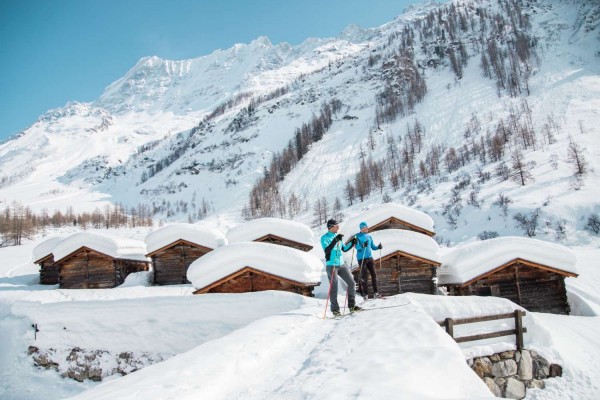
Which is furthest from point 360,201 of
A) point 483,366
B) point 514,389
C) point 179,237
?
point 483,366

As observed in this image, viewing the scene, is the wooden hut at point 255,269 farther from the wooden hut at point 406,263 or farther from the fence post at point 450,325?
the fence post at point 450,325

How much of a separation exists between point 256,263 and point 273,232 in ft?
29.3

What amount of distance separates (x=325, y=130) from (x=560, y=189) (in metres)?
74.1

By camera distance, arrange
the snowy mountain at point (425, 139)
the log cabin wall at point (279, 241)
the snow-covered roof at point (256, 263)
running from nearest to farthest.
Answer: the snow-covered roof at point (256, 263), the log cabin wall at point (279, 241), the snowy mountain at point (425, 139)

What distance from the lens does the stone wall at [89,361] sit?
11656 millimetres

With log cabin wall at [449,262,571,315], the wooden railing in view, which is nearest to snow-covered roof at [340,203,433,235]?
log cabin wall at [449,262,571,315]

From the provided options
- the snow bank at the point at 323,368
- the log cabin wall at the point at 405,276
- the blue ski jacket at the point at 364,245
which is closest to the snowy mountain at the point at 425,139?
the log cabin wall at the point at 405,276

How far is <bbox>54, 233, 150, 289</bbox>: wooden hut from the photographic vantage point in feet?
84.6

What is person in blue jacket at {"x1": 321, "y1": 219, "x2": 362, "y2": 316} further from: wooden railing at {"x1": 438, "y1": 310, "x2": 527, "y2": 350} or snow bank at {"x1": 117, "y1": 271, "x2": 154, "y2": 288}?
snow bank at {"x1": 117, "y1": 271, "x2": 154, "y2": 288}

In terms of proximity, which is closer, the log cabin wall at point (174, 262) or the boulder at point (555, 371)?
the boulder at point (555, 371)

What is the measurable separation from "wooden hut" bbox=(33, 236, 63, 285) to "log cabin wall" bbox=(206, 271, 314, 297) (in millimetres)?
21368

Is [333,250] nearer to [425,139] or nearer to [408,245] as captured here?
[408,245]

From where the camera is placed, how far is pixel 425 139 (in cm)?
8406

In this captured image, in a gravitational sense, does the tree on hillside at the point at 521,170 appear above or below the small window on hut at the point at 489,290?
above
